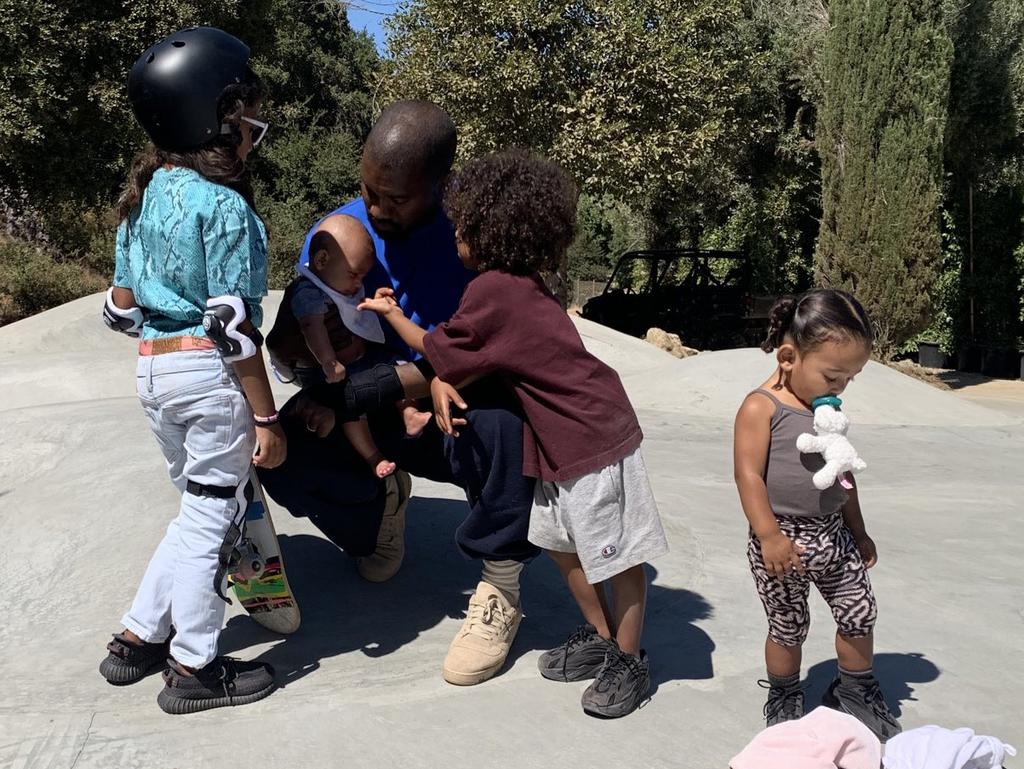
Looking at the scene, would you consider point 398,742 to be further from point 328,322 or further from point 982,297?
point 982,297

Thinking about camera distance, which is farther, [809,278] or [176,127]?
[809,278]

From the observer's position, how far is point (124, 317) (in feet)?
9.28

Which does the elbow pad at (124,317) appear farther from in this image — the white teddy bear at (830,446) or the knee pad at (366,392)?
the white teddy bear at (830,446)

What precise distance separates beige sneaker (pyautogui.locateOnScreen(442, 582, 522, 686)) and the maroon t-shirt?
1.59 ft

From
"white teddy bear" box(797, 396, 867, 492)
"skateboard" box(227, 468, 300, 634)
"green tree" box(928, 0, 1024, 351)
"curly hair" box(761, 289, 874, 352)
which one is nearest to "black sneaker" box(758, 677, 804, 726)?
"white teddy bear" box(797, 396, 867, 492)

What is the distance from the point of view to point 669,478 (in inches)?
207

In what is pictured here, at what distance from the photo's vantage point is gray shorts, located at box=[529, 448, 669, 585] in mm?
2635

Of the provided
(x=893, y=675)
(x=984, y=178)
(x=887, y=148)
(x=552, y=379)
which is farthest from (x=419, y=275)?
(x=984, y=178)

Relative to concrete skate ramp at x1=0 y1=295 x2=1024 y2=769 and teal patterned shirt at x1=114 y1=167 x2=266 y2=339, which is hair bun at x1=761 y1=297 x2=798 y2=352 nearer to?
concrete skate ramp at x1=0 y1=295 x2=1024 y2=769

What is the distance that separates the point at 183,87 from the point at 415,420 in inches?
44.3

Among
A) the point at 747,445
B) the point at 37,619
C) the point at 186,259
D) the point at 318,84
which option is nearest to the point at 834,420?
the point at 747,445

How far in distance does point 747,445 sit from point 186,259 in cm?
151

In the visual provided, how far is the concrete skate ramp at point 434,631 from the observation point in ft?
8.15

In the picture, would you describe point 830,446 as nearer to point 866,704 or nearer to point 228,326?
point 866,704
